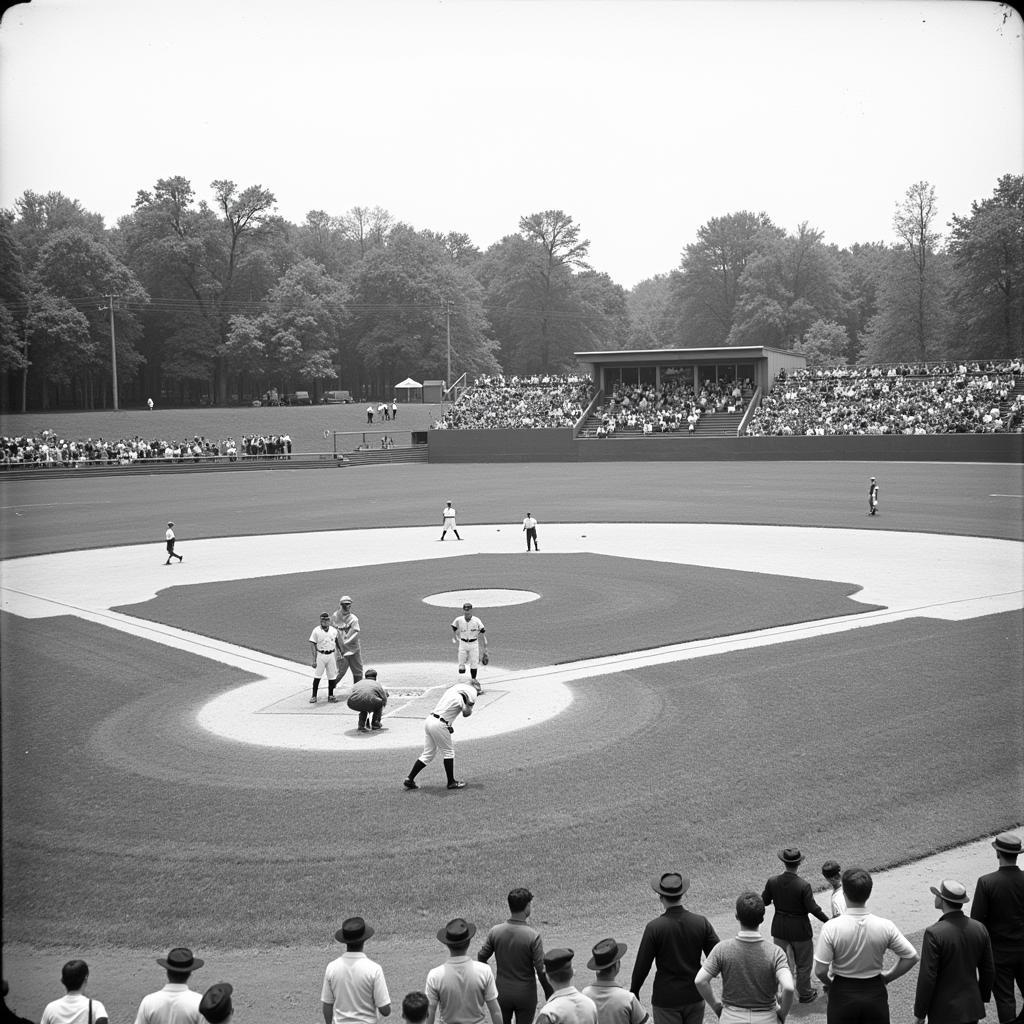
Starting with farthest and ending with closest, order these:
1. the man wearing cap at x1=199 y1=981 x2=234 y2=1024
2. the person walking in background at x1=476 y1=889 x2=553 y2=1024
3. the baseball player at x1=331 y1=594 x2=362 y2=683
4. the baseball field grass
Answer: the baseball player at x1=331 y1=594 x2=362 y2=683, the baseball field grass, the person walking in background at x1=476 y1=889 x2=553 y2=1024, the man wearing cap at x1=199 y1=981 x2=234 y2=1024

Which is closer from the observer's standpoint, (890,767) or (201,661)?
(890,767)

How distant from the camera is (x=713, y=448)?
70688mm

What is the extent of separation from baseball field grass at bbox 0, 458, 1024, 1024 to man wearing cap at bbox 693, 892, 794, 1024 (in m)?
2.02

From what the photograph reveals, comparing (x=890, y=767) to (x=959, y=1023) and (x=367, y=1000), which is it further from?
(x=367, y=1000)

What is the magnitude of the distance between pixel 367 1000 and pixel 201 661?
47.4ft

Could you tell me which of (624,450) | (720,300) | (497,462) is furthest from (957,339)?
(720,300)

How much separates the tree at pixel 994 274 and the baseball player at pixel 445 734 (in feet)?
231

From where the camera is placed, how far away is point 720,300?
5212 inches

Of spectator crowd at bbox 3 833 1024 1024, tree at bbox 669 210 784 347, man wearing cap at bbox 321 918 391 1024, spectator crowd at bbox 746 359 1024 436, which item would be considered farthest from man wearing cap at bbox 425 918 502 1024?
tree at bbox 669 210 784 347

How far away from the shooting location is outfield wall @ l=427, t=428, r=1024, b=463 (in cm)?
6250

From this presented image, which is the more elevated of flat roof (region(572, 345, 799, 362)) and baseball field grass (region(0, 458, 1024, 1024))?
flat roof (region(572, 345, 799, 362))

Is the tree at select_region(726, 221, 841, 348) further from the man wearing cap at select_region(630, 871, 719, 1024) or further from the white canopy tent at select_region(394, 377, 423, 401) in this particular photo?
the man wearing cap at select_region(630, 871, 719, 1024)

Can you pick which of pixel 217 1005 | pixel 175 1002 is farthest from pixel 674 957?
pixel 175 1002

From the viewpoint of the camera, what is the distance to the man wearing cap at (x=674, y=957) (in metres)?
7.17
